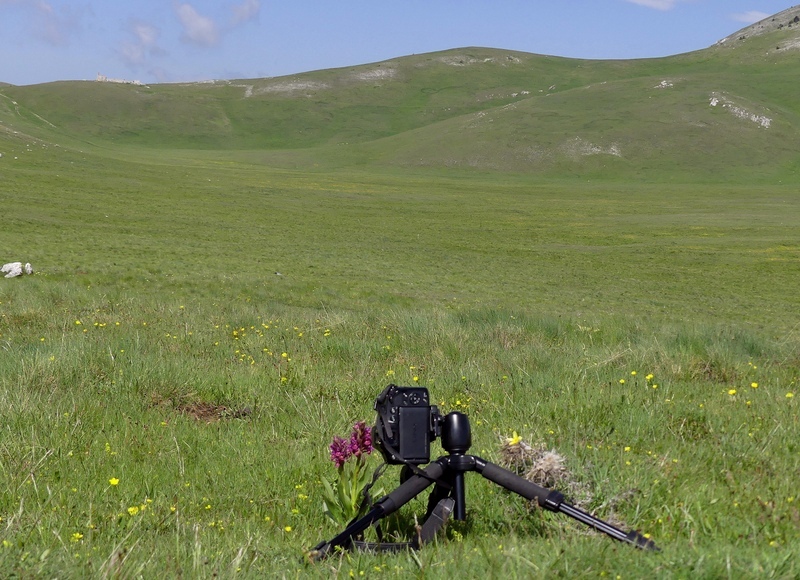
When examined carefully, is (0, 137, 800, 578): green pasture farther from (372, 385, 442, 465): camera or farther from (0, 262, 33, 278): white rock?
(0, 262, 33, 278): white rock

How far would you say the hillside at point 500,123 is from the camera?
114 m

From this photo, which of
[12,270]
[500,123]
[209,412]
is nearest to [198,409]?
[209,412]

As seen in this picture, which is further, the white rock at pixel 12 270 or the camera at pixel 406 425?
the white rock at pixel 12 270

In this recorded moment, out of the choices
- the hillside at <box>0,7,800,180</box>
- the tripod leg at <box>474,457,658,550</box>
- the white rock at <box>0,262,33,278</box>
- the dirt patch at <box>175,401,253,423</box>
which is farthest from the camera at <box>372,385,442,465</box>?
the hillside at <box>0,7,800,180</box>

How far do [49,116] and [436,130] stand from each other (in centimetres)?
8235

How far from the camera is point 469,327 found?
996 centimetres

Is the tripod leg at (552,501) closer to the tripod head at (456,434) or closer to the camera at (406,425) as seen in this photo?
the tripod head at (456,434)

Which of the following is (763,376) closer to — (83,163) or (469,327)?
(469,327)

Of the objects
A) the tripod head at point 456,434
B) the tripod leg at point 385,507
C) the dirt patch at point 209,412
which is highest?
the tripod head at point 456,434

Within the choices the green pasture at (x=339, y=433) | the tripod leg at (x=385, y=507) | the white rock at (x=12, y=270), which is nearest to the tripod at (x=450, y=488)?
the tripod leg at (x=385, y=507)

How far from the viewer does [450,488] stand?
3.21m

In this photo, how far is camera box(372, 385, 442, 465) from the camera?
3086 millimetres

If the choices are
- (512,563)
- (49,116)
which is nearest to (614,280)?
(512,563)

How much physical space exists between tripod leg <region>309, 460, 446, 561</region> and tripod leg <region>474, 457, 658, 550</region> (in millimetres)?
180
